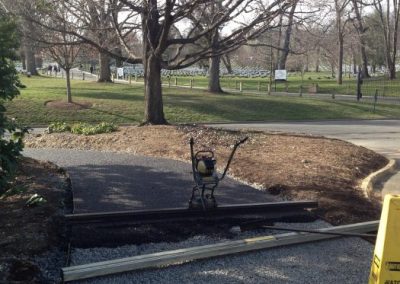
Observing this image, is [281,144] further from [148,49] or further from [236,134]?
[148,49]

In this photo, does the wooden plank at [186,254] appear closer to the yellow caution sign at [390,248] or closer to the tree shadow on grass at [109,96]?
the yellow caution sign at [390,248]

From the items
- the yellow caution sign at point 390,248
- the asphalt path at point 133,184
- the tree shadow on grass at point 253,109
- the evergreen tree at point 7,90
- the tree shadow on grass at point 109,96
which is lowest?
the tree shadow on grass at point 253,109

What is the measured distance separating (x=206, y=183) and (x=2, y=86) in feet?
8.19

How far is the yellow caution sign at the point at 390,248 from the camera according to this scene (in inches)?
138

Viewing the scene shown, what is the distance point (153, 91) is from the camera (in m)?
14.7

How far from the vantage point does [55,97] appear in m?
26.8

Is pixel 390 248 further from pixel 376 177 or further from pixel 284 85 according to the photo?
pixel 284 85

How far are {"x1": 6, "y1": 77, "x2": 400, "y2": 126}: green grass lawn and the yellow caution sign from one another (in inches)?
755

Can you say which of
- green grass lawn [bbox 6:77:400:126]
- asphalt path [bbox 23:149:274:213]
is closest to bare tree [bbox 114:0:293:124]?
asphalt path [bbox 23:149:274:213]

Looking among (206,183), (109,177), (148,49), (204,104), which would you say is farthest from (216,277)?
(204,104)

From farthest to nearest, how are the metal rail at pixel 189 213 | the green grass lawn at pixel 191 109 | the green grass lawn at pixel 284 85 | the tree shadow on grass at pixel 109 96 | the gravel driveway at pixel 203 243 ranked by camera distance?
the green grass lawn at pixel 284 85, the tree shadow on grass at pixel 109 96, the green grass lawn at pixel 191 109, the metal rail at pixel 189 213, the gravel driveway at pixel 203 243

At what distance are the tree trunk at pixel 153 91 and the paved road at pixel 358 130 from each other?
6.05 meters

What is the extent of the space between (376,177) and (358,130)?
10895 millimetres

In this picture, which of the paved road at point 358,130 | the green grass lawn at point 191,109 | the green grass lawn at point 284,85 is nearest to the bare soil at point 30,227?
the paved road at point 358,130
